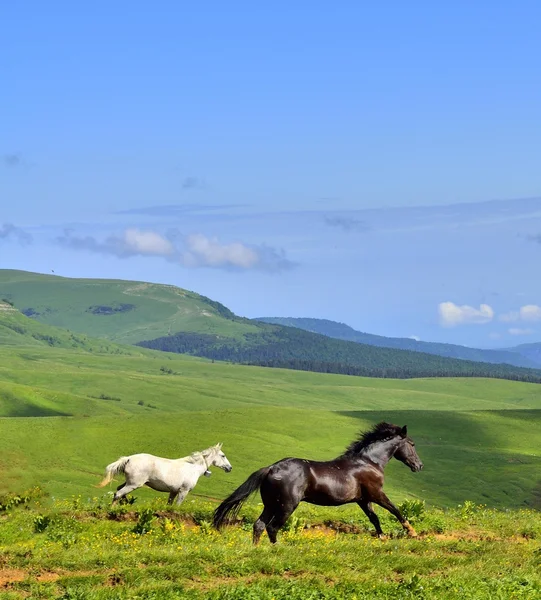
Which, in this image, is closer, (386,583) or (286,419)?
(386,583)

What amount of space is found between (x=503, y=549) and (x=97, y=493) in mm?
45049

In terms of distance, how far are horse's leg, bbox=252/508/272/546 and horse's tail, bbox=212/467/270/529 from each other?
23.3 inches

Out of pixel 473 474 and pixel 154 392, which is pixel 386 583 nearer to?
pixel 473 474

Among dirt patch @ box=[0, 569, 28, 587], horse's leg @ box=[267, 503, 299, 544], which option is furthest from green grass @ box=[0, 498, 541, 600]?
horse's leg @ box=[267, 503, 299, 544]

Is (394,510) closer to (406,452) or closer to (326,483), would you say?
(326,483)

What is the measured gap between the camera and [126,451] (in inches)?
3157

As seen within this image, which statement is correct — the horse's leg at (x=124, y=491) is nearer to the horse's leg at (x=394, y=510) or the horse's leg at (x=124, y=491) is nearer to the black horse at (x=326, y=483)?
the black horse at (x=326, y=483)

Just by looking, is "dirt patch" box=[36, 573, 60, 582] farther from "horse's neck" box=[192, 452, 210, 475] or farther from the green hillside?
the green hillside

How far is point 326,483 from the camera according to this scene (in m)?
23.1

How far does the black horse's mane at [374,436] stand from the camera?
2494 cm

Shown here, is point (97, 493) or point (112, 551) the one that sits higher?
point (112, 551)

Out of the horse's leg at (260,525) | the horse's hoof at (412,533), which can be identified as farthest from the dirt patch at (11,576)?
the horse's hoof at (412,533)

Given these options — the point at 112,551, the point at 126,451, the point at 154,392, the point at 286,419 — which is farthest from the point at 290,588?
the point at 154,392

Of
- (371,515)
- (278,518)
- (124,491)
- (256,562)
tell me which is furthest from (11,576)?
(124,491)
